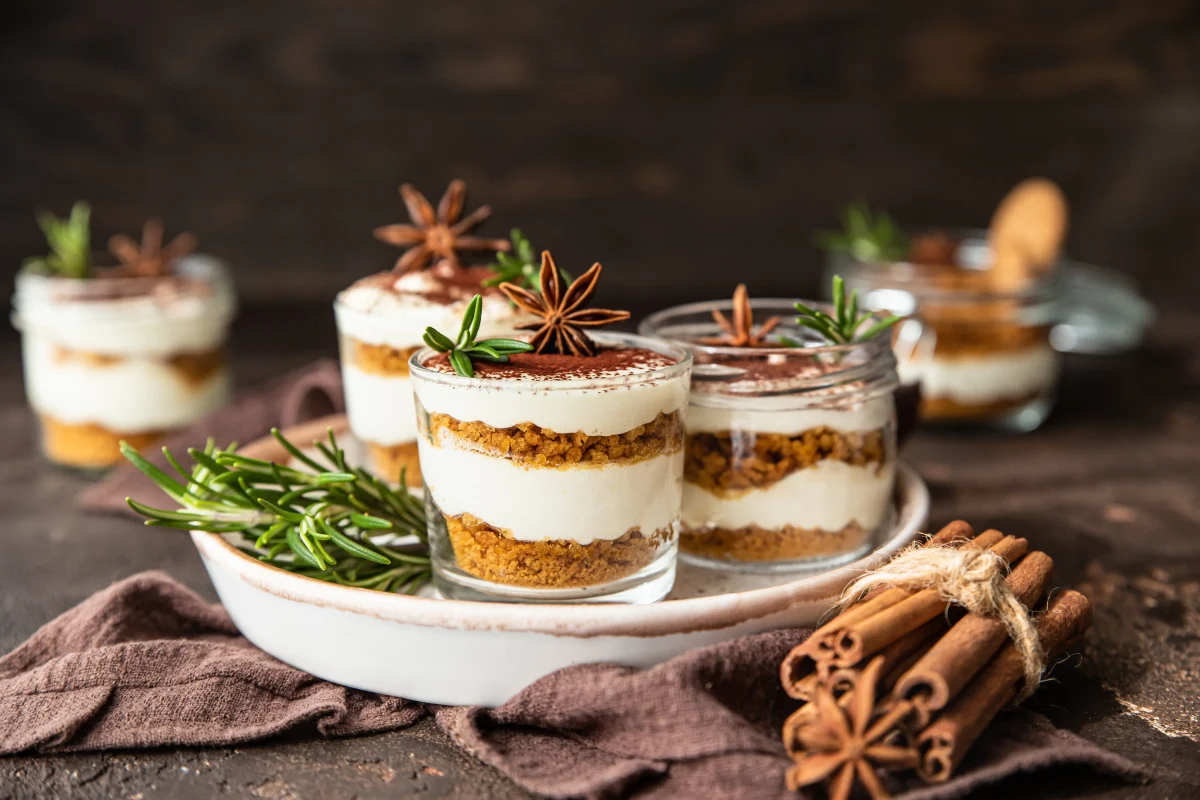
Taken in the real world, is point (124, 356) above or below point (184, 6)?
below

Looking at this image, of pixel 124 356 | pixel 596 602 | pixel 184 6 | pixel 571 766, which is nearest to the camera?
pixel 571 766

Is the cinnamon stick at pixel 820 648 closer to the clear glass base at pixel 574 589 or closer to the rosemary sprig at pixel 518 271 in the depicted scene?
the clear glass base at pixel 574 589

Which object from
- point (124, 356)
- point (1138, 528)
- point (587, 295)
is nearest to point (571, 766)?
point (587, 295)

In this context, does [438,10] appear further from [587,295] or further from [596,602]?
[596,602]

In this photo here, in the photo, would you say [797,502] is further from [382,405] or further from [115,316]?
[115,316]

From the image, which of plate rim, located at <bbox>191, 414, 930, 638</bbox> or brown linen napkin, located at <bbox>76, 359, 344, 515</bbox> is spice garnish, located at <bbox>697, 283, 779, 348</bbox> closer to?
plate rim, located at <bbox>191, 414, 930, 638</bbox>

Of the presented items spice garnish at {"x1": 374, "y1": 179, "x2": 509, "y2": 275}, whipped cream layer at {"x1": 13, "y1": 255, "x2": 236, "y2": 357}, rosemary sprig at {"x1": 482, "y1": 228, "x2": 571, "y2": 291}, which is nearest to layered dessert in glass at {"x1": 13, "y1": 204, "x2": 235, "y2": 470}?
whipped cream layer at {"x1": 13, "y1": 255, "x2": 236, "y2": 357}
